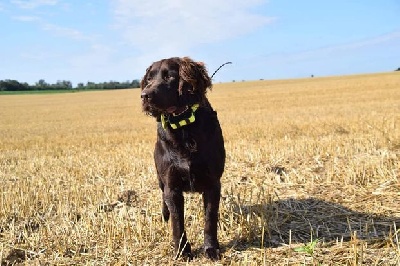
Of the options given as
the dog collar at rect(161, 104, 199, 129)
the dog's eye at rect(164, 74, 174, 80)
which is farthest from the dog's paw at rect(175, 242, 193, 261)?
the dog's eye at rect(164, 74, 174, 80)

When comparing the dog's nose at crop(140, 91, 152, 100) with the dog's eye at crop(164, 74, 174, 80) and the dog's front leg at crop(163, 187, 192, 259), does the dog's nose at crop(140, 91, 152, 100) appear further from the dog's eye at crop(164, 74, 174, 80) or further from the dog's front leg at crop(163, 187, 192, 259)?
the dog's front leg at crop(163, 187, 192, 259)

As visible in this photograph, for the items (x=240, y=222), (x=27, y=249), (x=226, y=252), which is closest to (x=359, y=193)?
(x=240, y=222)

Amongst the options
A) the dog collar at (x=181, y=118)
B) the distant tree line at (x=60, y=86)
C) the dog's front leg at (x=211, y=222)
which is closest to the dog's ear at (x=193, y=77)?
the dog collar at (x=181, y=118)

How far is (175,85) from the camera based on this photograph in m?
4.04

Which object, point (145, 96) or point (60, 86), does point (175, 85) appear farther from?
point (60, 86)

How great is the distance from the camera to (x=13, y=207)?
19.7 feet

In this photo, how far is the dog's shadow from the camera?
4.43 meters

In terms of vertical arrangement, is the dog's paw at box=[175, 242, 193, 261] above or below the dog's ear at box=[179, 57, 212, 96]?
below

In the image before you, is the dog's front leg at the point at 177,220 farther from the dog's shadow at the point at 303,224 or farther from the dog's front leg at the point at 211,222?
the dog's shadow at the point at 303,224

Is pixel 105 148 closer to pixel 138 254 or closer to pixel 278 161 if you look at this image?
pixel 278 161

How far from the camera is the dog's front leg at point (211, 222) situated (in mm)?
4164

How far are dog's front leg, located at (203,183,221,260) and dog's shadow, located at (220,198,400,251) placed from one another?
0.84ft

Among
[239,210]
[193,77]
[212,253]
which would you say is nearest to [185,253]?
[212,253]

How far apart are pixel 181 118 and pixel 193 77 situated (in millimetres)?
385
